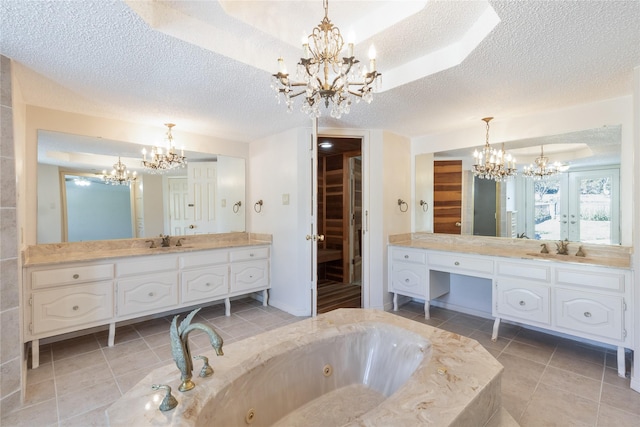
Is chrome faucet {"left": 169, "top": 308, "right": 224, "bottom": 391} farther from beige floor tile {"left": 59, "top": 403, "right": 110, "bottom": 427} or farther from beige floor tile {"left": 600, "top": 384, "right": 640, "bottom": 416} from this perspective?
beige floor tile {"left": 600, "top": 384, "right": 640, "bottom": 416}

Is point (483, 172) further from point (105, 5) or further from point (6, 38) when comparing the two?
point (6, 38)

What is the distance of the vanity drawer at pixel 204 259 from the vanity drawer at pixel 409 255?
6.45 ft

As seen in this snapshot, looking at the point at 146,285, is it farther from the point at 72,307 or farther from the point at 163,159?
the point at 163,159

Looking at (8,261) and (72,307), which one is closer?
(8,261)

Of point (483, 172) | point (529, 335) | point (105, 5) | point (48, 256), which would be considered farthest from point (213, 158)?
point (529, 335)

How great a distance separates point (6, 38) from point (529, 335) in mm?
4450

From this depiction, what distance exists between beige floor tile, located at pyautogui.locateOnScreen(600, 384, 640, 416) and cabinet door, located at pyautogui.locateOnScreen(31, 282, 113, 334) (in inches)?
149

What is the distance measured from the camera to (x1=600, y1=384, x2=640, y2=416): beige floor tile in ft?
5.82

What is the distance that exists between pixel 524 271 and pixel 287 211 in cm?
242

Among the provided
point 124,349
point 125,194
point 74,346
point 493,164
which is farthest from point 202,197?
point 493,164

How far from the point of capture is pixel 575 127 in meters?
2.65

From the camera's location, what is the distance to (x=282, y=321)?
3.19 meters

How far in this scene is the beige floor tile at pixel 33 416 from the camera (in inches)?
65.4

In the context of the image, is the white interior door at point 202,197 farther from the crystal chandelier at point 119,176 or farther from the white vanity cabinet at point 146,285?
the white vanity cabinet at point 146,285
